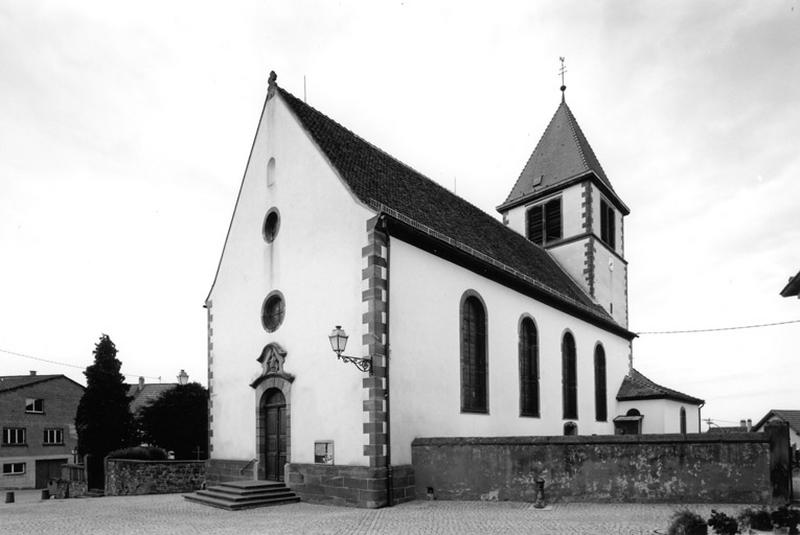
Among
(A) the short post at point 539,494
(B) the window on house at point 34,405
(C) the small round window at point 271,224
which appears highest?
(C) the small round window at point 271,224

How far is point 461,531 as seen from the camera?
1038cm

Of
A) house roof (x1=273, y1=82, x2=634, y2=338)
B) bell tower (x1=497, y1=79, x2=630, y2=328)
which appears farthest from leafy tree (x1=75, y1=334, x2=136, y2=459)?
bell tower (x1=497, y1=79, x2=630, y2=328)

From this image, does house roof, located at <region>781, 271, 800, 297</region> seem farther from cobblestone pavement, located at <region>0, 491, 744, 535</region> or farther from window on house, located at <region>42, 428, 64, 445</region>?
window on house, located at <region>42, 428, 64, 445</region>

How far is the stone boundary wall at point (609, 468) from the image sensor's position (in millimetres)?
12398

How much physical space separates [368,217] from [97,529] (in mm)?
8047

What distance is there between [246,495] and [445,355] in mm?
5693

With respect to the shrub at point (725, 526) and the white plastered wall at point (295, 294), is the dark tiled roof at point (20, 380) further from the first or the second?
the shrub at point (725, 526)

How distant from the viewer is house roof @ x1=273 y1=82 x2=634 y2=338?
54.3 ft

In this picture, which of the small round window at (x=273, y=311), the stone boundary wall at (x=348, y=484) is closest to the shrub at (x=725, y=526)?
the stone boundary wall at (x=348, y=484)

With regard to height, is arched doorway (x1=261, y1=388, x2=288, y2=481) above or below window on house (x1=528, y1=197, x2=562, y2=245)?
below

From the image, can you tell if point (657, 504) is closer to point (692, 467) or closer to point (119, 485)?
point (692, 467)

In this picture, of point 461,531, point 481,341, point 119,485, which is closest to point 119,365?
point 119,485

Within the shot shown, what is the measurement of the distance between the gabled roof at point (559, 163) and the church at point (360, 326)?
7.94 meters

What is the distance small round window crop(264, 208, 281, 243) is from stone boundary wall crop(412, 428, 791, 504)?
678 centimetres
